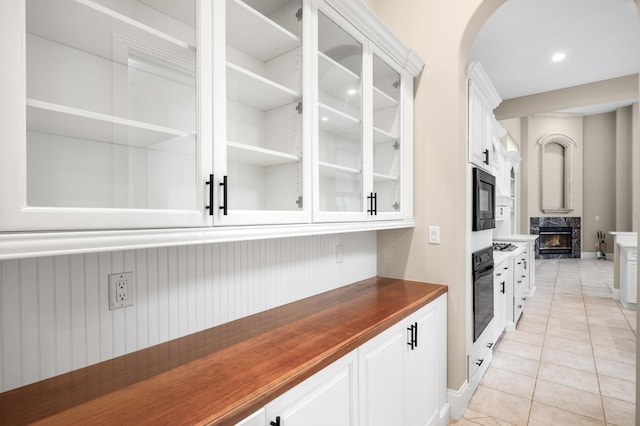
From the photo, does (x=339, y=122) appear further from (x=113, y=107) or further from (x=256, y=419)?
(x=256, y=419)

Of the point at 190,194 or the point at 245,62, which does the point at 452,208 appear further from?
the point at 190,194

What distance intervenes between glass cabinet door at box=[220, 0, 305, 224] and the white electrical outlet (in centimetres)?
42

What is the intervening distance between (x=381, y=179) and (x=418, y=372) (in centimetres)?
116

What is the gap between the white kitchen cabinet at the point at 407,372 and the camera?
1449 mm

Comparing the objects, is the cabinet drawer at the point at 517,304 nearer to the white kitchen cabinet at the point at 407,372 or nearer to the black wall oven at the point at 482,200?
the black wall oven at the point at 482,200

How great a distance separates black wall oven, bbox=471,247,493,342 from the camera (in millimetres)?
2441

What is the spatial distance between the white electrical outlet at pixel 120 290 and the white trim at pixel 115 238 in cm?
31

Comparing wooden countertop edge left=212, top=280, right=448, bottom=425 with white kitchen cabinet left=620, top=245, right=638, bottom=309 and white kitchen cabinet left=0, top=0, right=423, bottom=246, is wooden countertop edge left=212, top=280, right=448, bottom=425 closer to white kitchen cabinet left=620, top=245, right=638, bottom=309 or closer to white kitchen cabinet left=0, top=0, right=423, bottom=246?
white kitchen cabinet left=0, top=0, right=423, bottom=246

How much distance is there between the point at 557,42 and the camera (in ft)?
12.7

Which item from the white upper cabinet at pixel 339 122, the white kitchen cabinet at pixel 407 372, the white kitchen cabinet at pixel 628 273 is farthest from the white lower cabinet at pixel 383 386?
the white kitchen cabinet at pixel 628 273

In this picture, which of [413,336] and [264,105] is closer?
[264,105]

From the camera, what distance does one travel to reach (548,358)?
3109 mm

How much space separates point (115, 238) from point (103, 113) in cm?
36

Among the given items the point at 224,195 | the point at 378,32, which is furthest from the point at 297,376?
the point at 378,32
